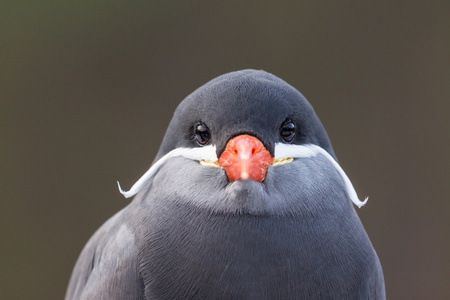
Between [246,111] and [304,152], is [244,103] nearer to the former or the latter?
[246,111]

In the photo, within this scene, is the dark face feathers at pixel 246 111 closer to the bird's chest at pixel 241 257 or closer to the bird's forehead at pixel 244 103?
the bird's forehead at pixel 244 103

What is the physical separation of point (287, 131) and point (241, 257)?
0.52 meters

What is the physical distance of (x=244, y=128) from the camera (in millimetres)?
2498

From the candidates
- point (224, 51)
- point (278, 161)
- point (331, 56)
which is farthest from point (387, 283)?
point (278, 161)

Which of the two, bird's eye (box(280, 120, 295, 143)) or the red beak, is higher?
bird's eye (box(280, 120, 295, 143))

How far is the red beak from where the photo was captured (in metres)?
2.35

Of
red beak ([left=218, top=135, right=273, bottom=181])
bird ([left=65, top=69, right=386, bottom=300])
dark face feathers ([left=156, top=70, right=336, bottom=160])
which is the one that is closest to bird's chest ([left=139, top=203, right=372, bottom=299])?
bird ([left=65, top=69, right=386, bottom=300])

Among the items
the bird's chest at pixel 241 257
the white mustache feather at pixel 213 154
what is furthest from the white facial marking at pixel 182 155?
the bird's chest at pixel 241 257

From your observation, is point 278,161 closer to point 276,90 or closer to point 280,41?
point 276,90

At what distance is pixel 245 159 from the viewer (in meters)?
2.34

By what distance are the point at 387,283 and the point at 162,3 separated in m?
2.92

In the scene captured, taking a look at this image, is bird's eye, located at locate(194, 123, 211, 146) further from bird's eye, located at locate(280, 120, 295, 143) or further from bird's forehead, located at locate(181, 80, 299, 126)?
bird's eye, located at locate(280, 120, 295, 143)

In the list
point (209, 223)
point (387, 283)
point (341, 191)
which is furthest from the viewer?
point (387, 283)

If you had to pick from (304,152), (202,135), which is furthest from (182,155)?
(304,152)
